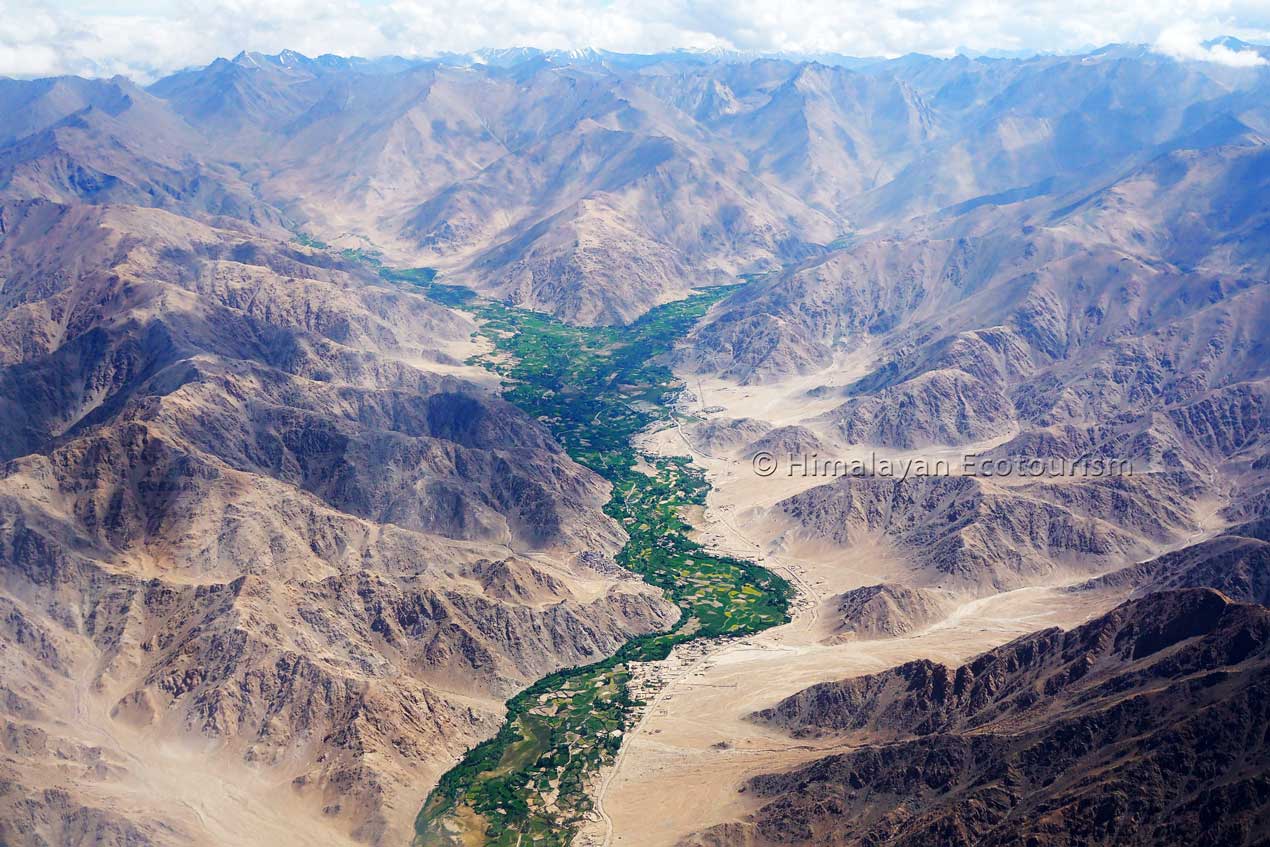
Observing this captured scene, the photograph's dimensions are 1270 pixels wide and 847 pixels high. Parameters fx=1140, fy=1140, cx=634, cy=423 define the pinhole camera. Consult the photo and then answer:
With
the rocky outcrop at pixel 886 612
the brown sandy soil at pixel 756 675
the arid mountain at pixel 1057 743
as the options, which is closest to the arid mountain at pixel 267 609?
the brown sandy soil at pixel 756 675

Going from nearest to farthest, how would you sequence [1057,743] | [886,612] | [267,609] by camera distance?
[1057,743] → [267,609] → [886,612]

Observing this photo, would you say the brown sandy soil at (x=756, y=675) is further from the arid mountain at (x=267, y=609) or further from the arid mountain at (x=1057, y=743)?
the arid mountain at (x=267, y=609)

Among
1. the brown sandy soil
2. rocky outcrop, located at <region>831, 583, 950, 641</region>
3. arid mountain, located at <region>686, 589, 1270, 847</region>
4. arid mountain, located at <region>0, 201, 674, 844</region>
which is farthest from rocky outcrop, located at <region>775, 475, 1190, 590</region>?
arid mountain, located at <region>686, 589, 1270, 847</region>

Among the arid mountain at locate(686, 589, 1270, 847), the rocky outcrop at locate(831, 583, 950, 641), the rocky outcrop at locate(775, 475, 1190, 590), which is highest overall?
the rocky outcrop at locate(775, 475, 1190, 590)

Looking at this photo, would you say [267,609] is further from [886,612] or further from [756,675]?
[886,612]

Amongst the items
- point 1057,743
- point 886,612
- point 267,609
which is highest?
point 267,609

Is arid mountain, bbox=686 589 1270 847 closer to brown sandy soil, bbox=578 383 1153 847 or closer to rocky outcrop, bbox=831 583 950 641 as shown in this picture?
brown sandy soil, bbox=578 383 1153 847

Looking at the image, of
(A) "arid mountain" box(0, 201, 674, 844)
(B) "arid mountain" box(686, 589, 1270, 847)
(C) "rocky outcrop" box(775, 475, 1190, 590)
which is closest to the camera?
(B) "arid mountain" box(686, 589, 1270, 847)

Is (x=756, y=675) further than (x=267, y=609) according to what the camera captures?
Yes

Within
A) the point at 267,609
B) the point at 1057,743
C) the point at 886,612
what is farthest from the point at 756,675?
the point at 267,609
